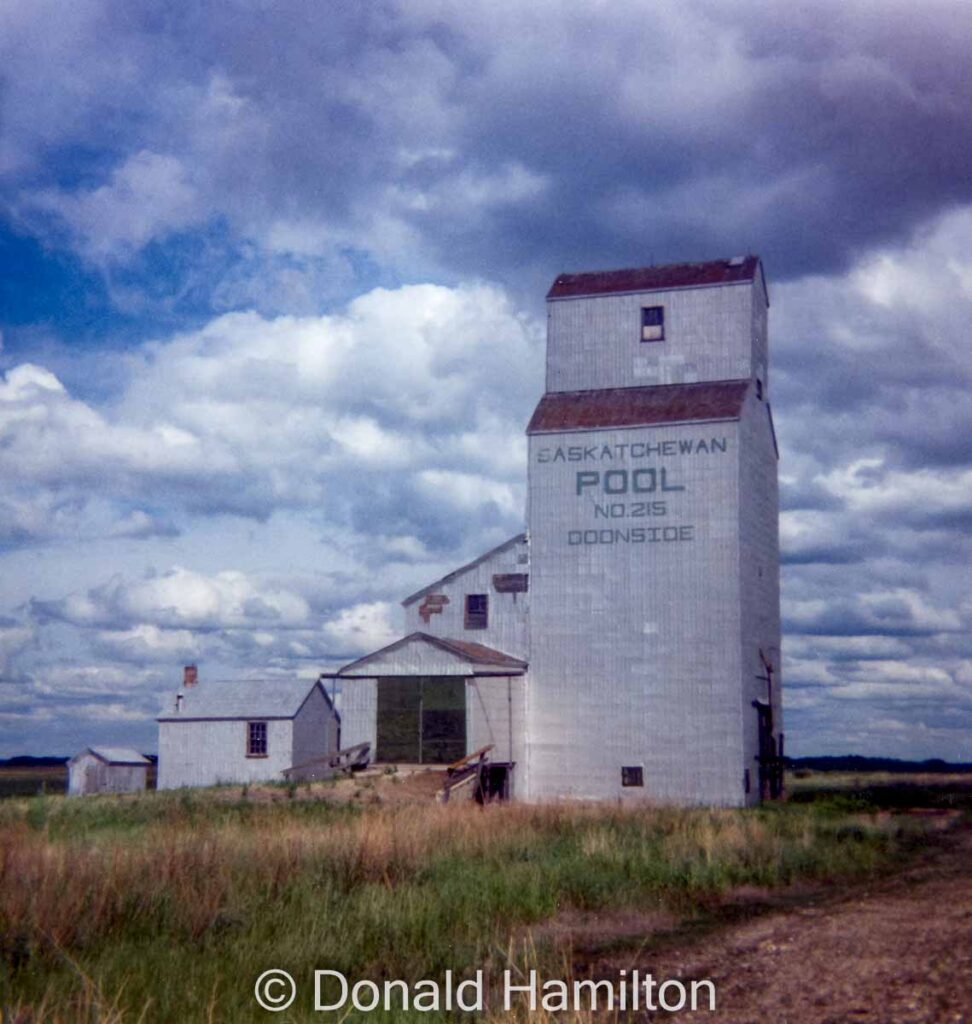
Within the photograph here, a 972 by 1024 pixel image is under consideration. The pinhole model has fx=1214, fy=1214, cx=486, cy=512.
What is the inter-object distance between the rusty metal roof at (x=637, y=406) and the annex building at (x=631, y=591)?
0.18 ft

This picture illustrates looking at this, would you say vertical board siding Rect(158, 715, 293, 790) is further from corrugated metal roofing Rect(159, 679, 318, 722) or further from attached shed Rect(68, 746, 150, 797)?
attached shed Rect(68, 746, 150, 797)

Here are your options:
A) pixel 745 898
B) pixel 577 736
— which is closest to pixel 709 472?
pixel 577 736

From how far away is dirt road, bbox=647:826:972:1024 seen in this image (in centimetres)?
841

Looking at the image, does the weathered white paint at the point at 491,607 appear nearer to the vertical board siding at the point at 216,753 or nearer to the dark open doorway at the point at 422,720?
the dark open doorway at the point at 422,720

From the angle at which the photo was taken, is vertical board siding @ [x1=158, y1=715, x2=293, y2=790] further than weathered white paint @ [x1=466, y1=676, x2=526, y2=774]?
Yes

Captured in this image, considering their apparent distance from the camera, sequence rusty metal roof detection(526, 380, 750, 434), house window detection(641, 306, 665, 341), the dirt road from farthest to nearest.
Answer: house window detection(641, 306, 665, 341) < rusty metal roof detection(526, 380, 750, 434) < the dirt road

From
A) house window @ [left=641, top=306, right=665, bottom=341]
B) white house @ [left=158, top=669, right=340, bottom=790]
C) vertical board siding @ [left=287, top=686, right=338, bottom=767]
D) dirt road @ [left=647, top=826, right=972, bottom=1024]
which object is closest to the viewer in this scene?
dirt road @ [left=647, top=826, right=972, bottom=1024]

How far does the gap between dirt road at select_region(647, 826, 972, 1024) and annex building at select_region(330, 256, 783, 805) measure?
651 inches

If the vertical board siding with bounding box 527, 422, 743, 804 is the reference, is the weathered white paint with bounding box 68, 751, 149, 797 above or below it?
below

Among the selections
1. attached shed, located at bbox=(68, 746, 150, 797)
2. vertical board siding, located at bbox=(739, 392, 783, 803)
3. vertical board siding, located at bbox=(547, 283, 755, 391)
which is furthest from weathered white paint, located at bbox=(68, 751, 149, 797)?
vertical board siding, located at bbox=(739, 392, 783, 803)

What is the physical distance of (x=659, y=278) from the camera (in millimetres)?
33594

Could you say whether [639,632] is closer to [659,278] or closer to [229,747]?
[659,278]

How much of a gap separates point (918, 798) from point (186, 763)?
2652 centimetres

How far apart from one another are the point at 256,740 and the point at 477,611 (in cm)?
1487
